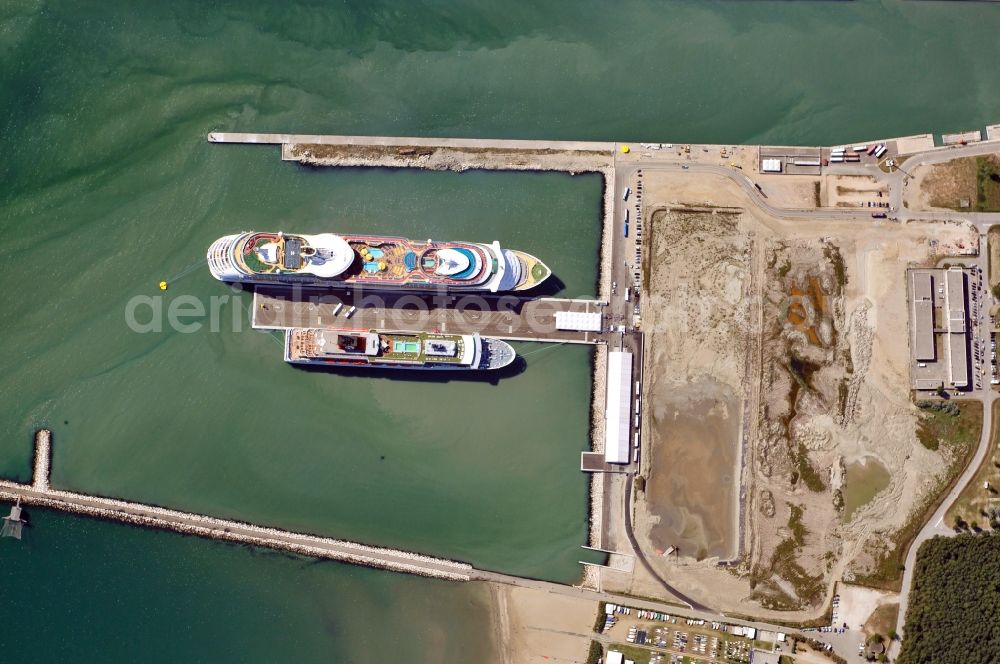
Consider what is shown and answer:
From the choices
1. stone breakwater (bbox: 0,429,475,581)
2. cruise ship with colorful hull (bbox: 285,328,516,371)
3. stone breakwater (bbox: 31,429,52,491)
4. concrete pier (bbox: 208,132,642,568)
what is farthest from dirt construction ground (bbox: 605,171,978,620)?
stone breakwater (bbox: 31,429,52,491)

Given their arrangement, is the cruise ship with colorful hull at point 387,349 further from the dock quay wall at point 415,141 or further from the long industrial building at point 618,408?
the dock quay wall at point 415,141

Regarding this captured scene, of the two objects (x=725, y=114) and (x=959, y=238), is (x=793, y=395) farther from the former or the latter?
(x=725, y=114)

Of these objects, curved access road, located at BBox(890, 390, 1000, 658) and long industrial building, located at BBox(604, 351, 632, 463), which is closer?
long industrial building, located at BBox(604, 351, 632, 463)

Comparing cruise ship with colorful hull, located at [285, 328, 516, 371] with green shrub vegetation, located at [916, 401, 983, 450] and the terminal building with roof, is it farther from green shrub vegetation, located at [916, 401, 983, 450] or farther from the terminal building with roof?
green shrub vegetation, located at [916, 401, 983, 450]

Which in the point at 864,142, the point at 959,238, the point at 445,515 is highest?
the point at 864,142

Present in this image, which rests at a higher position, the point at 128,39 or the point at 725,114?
the point at 128,39

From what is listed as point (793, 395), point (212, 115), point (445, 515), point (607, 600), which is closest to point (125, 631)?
point (445, 515)

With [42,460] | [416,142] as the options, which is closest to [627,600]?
[416,142]

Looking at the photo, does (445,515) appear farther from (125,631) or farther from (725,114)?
(725,114)
